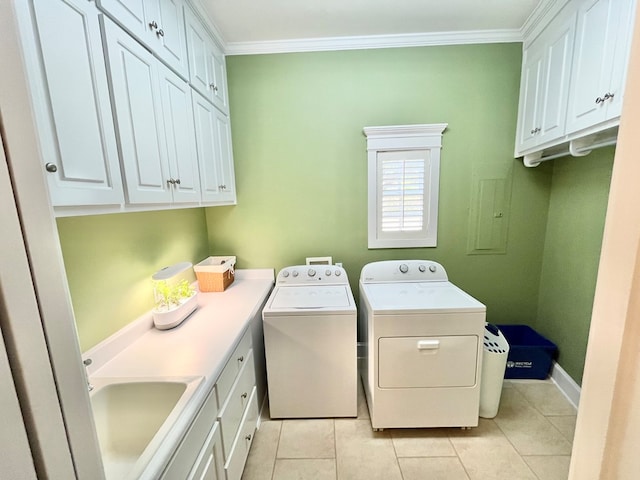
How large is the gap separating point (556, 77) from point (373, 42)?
125cm

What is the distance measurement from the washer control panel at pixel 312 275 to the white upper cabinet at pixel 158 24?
148 centimetres

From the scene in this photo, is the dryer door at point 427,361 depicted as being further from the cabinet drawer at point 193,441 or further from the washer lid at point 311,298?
the cabinet drawer at point 193,441

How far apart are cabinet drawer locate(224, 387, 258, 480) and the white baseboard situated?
2.21 metres

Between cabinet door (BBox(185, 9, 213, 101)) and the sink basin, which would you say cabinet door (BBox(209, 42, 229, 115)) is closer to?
cabinet door (BBox(185, 9, 213, 101))

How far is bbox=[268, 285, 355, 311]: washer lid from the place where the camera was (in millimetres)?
1761

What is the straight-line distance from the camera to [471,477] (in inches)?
57.9

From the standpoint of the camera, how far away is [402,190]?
225cm

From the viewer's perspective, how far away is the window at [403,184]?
216 centimetres

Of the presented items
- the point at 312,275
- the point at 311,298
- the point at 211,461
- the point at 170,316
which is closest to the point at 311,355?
the point at 311,298

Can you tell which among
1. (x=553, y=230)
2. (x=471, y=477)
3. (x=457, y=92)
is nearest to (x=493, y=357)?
(x=471, y=477)

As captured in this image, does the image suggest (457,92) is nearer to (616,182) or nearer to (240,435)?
(616,182)

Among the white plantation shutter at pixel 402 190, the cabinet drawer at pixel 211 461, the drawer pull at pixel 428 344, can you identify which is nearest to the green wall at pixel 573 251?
the white plantation shutter at pixel 402 190

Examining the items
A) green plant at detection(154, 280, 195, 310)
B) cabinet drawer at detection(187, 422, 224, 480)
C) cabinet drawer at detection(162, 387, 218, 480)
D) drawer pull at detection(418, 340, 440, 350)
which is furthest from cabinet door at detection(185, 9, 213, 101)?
drawer pull at detection(418, 340, 440, 350)

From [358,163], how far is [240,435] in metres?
2.02
